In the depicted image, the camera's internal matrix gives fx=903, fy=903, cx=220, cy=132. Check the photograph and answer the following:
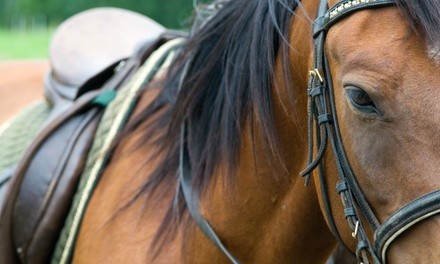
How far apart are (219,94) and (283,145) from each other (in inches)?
11.9

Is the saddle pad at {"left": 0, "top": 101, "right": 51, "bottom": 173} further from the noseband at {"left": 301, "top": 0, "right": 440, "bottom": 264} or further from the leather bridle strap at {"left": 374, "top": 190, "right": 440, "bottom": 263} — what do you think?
the leather bridle strap at {"left": 374, "top": 190, "right": 440, "bottom": 263}

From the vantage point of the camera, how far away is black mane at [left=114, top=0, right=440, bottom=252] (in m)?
2.31

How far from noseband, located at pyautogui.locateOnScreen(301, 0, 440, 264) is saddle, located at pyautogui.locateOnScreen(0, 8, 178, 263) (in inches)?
39.9

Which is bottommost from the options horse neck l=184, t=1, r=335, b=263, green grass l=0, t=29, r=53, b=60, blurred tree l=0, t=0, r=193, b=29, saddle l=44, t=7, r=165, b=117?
blurred tree l=0, t=0, r=193, b=29

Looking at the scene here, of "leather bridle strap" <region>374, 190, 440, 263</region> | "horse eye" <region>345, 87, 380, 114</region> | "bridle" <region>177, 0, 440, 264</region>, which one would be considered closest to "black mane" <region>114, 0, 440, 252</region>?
"bridle" <region>177, 0, 440, 264</region>

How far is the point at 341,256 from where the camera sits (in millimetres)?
2668

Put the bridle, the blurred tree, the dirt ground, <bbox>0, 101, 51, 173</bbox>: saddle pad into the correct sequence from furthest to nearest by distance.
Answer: the blurred tree, the dirt ground, <bbox>0, 101, 51, 173</bbox>: saddle pad, the bridle

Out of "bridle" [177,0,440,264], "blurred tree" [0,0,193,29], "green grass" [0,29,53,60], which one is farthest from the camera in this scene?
"blurred tree" [0,0,193,29]

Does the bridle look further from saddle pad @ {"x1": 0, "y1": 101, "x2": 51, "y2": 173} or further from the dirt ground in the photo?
the dirt ground

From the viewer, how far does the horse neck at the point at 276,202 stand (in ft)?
7.35

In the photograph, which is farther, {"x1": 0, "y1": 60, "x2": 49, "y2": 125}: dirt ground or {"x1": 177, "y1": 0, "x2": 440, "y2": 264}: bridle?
{"x1": 0, "y1": 60, "x2": 49, "y2": 125}: dirt ground

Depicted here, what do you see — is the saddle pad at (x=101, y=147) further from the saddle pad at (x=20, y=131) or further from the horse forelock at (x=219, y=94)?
the saddle pad at (x=20, y=131)

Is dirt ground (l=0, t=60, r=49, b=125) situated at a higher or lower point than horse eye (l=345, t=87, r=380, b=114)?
lower

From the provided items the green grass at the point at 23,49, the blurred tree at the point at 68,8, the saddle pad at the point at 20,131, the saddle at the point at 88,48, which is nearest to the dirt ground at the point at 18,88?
the saddle pad at the point at 20,131
